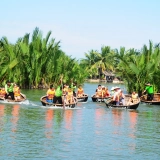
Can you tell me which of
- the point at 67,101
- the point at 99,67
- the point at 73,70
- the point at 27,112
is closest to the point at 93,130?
the point at 27,112

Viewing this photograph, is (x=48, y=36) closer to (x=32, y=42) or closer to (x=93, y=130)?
(x=32, y=42)

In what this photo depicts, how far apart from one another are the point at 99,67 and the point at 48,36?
4871 centimetres

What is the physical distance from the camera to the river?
54.3 ft

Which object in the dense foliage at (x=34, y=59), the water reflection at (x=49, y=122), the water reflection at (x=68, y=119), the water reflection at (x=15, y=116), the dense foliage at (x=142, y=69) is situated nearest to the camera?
the water reflection at (x=49, y=122)

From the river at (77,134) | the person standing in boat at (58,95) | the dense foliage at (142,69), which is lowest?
the river at (77,134)

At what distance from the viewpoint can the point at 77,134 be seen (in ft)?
66.0

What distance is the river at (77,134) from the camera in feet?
54.3

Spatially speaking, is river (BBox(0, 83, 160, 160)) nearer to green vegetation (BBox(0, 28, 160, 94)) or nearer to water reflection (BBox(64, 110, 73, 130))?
water reflection (BBox(64, 110, 73, 130))

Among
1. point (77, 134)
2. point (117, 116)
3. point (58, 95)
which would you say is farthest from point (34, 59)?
point (77, 134)

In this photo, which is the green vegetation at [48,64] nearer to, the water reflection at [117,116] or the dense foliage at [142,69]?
the dense foliage at [142,69]

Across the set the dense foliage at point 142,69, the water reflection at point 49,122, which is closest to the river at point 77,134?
the water reflection at point 49,122

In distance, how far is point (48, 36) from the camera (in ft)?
167

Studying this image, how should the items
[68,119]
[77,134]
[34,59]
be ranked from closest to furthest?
[77,134] < [68,119] < [34,59]

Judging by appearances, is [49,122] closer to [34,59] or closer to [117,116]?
[117,116]
